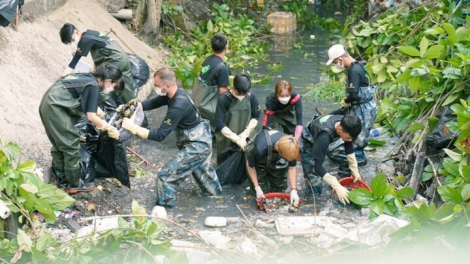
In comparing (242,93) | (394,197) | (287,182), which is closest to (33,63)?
(242,93)

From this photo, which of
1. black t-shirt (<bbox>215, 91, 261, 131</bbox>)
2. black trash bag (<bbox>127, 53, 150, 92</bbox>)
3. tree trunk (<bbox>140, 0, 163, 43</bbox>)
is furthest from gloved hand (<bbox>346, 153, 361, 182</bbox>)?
tree trunk (<bbox>140, 0, 163, 43</bbox>)

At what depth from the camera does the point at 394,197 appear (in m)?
6.38

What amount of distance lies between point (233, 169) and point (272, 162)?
66cm

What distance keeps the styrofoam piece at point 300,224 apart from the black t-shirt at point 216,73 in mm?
2037

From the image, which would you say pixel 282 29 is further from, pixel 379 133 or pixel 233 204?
pixel 233 204

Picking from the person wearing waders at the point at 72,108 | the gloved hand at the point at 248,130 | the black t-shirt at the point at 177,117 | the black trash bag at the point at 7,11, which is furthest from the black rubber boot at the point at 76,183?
the black trash bag at the point at 7,11

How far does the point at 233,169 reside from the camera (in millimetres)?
7684

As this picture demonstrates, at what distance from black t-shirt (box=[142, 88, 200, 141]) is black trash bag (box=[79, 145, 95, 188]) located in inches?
28.6

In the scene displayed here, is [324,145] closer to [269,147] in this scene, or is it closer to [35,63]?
[269,147]

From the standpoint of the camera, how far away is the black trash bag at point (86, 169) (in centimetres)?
708

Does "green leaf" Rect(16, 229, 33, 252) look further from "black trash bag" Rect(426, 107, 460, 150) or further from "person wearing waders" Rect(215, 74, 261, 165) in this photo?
"black trash bag" Rect(426, 107, 460, 150)

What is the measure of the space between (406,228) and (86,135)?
3.30 metres

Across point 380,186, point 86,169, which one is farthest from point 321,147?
point 86,169

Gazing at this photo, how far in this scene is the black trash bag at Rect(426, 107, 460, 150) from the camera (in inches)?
281
